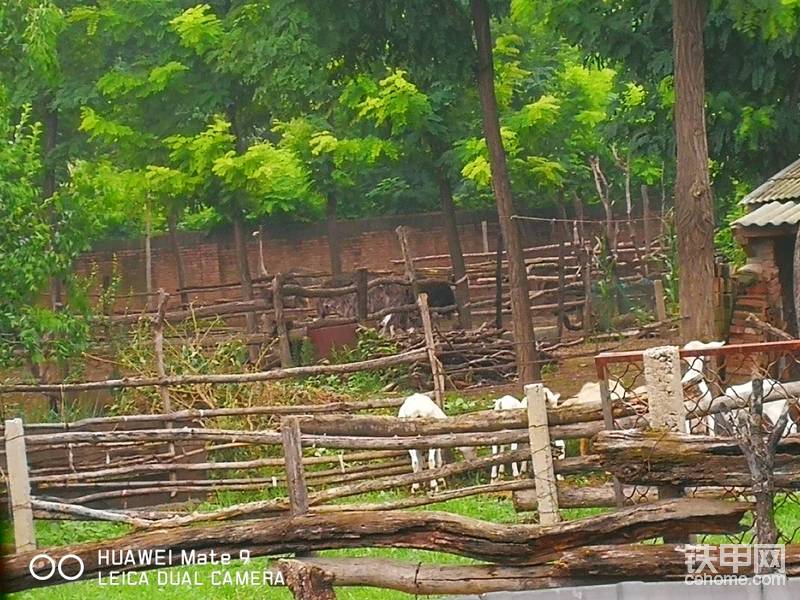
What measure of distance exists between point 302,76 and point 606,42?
3.50 metres

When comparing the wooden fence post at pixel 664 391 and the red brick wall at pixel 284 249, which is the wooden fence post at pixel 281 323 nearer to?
the wooden fence post at pixel 664 391

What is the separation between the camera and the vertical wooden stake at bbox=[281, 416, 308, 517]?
21.3ft

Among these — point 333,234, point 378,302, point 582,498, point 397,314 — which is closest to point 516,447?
point 582,498

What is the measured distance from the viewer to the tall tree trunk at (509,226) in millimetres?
13078

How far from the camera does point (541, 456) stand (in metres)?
7.25

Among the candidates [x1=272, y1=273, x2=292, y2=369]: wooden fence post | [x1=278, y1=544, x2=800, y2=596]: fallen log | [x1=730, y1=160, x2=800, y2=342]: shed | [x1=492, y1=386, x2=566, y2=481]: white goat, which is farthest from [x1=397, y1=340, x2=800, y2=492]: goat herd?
[x1=272, y1=273, x2=292, y2=369]: wooden fence post

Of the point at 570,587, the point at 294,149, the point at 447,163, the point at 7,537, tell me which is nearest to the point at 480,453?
the point at 7,537

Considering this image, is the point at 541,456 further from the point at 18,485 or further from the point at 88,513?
the point at 18,485

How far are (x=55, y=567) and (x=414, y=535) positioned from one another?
184 centimetres

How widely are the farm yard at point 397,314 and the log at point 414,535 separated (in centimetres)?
2

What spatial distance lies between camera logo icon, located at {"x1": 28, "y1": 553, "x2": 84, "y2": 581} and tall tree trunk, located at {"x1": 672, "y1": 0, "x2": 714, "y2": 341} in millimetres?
6290

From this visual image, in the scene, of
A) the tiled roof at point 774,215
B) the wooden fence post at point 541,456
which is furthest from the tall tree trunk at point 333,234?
the wooden fence post at point 541,456

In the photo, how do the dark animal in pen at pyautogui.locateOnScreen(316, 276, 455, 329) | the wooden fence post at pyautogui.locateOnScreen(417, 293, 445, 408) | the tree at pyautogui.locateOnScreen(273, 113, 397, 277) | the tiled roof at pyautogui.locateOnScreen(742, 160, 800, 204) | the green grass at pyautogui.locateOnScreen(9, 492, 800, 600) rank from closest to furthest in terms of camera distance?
the green grass at pyautogui.locateOnScreen(9, 492, 800, 600) → the wooden fence post at pyautogui.locateOnScreen(417, 293, 445, 408) → the tiled roof at pyautogui.locateOnScreen(742, 160, 800, 204) → the dark animal in pen at pyautogui.locateOnScreen(316, 276, 455, 329) → the tree at pyautogui.locateOnScreen(273, 113, 397, 277)

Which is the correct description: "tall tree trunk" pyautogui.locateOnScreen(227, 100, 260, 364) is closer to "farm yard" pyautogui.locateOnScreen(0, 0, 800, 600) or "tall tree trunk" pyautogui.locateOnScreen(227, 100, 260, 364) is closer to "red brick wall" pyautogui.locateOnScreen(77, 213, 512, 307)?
"farm yard" pyautogui.locateOnScreen(0, 0, 800, 600)
